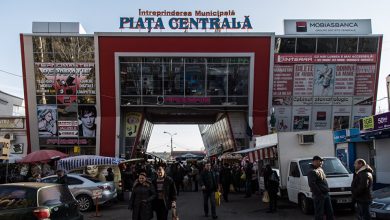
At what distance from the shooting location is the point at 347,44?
42344 millimetres

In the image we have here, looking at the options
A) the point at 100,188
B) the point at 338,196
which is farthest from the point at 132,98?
the point at 338,196

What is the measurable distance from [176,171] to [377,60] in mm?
24307

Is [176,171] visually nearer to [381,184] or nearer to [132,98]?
[381,184]

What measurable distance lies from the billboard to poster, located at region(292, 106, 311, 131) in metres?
6.96

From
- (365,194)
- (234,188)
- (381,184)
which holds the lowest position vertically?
(234,188)

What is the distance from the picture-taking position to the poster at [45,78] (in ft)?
141

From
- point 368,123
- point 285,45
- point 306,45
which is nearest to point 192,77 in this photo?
point 285,45

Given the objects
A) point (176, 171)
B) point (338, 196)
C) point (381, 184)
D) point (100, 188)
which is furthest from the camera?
point (176, 171)

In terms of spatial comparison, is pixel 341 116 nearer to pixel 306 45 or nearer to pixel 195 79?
pixel 306 45

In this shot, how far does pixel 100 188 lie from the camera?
17781 millimetres

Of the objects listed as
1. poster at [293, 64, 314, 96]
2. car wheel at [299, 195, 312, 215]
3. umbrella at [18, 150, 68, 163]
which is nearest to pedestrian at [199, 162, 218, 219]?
car wheel at [299, 195, 312, 215]

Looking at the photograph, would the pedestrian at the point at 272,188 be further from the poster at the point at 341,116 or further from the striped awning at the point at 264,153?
the poster at the point at 341,116

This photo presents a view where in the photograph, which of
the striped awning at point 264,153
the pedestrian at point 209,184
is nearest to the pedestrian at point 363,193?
the pedestrian at point 209,184

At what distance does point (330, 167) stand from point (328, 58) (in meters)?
29.2
